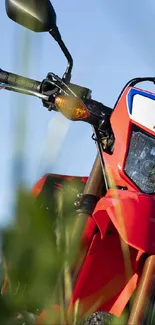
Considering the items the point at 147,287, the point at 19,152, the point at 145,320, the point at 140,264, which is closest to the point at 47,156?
the point at 19,152

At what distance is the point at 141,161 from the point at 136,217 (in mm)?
627

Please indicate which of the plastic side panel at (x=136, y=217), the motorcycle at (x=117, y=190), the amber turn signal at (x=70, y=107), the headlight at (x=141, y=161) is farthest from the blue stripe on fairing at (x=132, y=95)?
the plastic side panel at (x=136, y=217)

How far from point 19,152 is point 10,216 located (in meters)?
0.06

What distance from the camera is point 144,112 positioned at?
1986 mm

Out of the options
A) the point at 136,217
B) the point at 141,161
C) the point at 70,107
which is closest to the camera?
the point at 70,107

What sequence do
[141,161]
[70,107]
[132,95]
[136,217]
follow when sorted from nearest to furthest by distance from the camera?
1. [70,107]
2. [136,217]
3. [141,161]
4. [132,95]

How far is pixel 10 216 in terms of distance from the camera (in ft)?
1.44

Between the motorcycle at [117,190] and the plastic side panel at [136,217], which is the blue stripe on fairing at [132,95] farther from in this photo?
the plastic side panel at [136,217]

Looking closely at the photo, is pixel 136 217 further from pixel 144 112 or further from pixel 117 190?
pixel 144 112

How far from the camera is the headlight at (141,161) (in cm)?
191

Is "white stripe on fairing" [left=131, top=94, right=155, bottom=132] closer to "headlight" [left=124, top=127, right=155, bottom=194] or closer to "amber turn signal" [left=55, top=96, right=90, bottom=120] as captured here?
"headlight" [left=124, top=127, right=155, bottom=194]

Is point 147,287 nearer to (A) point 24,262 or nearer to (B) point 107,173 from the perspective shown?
(B) point 107,173

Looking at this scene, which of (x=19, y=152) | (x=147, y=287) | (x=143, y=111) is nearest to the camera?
(x=19, y=152)

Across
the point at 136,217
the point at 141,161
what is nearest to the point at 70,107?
the point at 136,217
